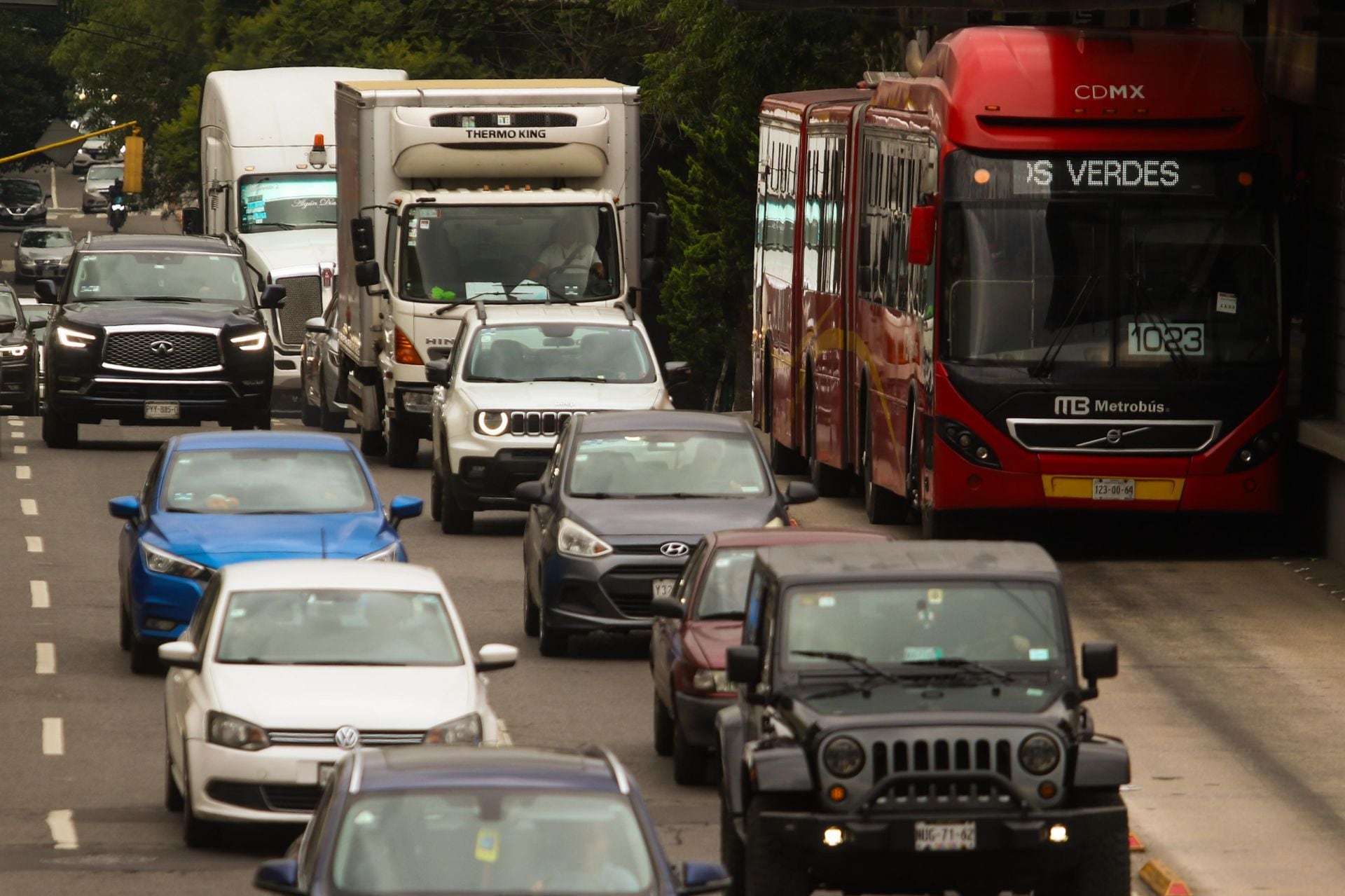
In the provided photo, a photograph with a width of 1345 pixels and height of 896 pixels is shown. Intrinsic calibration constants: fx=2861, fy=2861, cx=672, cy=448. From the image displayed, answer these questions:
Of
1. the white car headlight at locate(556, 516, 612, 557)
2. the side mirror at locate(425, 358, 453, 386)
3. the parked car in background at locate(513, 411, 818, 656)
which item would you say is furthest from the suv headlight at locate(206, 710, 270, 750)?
the side mirror at locate(425, 358, 453, 386)

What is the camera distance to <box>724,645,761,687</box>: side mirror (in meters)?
10.9

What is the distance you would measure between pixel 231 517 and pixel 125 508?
0.68 metres

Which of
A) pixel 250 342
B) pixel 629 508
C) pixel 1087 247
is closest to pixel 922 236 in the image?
pixel 1087 247

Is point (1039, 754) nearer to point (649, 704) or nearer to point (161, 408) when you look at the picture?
point (649, 704)

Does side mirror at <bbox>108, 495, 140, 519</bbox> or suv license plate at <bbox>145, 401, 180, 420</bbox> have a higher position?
side mirror at <bbox>108, 495, 140, 519</bbox>

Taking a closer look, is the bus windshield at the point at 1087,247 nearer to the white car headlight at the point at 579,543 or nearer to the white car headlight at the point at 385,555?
the white car headlight at the point at 579,543

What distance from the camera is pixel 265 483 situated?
1842 cm

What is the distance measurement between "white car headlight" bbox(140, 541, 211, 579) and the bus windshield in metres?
6.34

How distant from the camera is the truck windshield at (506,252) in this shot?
2928cm

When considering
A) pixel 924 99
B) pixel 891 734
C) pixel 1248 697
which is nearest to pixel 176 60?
pixel 924 99

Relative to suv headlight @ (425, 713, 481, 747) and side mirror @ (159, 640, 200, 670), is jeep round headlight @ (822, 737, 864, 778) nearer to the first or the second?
suv headlight @ (425, 713, 481, 747)

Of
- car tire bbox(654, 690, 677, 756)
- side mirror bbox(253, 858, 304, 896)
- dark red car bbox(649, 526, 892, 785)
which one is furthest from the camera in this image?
car tire bbox(654, 690, 677, 756)

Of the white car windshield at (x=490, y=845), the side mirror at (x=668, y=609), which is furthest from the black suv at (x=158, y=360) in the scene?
the white car windshield at (x=490, y=845)

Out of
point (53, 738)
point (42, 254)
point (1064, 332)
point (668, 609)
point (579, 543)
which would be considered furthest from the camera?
point (42, 254)
